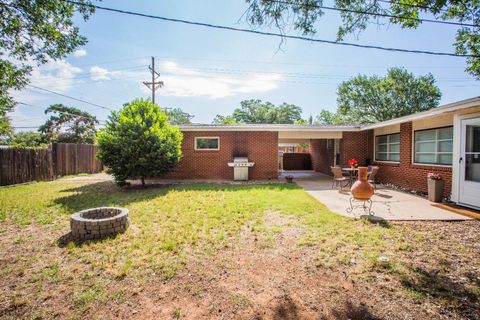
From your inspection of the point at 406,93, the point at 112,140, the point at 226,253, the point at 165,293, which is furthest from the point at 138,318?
the point at 406,93

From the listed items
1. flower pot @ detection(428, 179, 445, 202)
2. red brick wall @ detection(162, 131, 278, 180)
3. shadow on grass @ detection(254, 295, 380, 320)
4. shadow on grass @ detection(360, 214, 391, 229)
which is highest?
red brick wall @ detection(162, 131, 278, 180)

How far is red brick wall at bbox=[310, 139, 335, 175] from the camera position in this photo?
1489 centimetres

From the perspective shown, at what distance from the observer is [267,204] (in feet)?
22.2

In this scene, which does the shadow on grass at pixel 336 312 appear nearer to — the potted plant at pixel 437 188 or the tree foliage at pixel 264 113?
the potted plant at pixel 437 188

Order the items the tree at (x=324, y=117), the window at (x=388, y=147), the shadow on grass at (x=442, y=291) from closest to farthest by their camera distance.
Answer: the shadow on grass at (x=442, y=291) < the window at (x=388, y=147) < the tree at (x=324, y=117)

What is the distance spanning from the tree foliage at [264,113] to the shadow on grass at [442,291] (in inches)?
1610

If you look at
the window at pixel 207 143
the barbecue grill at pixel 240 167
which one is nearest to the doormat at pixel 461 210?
the barbecue grill at pixel 240 167

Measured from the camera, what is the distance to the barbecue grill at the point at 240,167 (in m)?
11.7

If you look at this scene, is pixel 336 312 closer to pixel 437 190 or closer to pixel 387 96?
pixel 437 190

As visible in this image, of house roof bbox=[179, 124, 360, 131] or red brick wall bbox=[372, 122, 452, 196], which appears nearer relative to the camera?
red brick wall bbox=[372, 122, 452, 196]

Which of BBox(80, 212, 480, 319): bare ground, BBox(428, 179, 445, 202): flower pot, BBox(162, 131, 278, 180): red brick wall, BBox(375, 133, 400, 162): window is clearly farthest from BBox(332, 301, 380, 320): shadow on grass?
BBox(162, 131, 278, 180): red brick wall

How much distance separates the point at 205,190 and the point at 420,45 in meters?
8.01

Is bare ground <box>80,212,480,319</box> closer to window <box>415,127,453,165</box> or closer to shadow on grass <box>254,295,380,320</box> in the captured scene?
shadow on grass <box>254,295,380,320</box>

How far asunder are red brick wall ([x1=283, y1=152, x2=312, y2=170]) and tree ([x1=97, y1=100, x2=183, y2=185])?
12.2 metres
